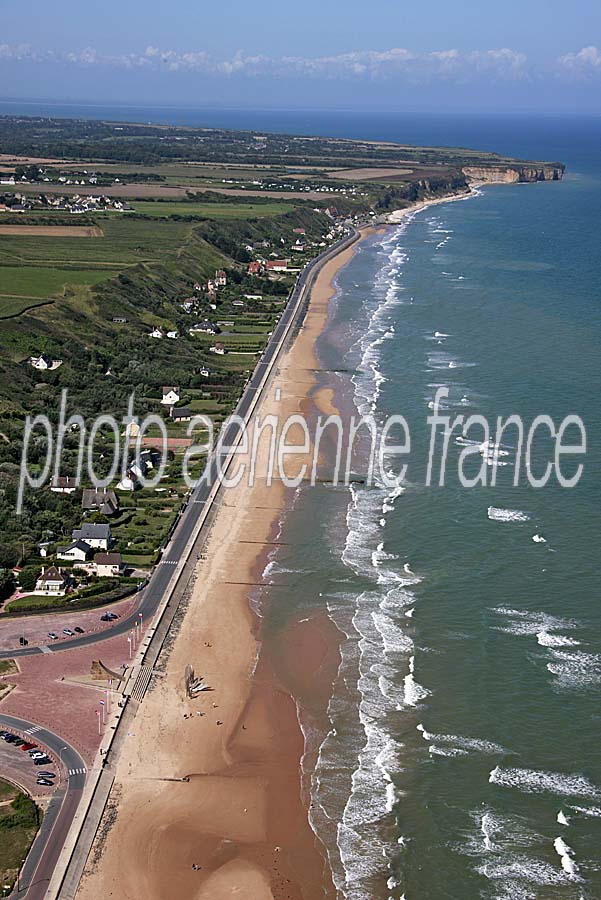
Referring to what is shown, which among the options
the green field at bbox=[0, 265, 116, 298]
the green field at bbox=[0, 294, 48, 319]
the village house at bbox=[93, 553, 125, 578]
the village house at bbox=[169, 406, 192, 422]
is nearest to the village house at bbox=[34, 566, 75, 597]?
the village house at bbox=[93, 553, 125, 578]

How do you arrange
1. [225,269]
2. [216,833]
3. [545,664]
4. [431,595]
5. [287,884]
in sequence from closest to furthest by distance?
[287,884] < [216,833] < [545,664] < [431,595] < [225,269]

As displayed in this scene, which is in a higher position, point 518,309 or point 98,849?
point 518,309

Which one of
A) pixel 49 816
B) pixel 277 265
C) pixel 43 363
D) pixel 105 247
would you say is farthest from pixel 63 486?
pixel 277 265

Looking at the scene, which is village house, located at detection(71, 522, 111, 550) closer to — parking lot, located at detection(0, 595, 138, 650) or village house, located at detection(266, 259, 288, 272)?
parking lot, located at detection(0, 595, 138, 650)

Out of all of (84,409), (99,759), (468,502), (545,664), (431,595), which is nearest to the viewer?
(99,759)

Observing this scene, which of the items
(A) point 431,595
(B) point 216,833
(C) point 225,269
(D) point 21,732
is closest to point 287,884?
(B) point 216,833

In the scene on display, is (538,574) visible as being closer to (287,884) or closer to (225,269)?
(287,884)

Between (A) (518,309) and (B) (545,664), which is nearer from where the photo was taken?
(B) (545,664)
